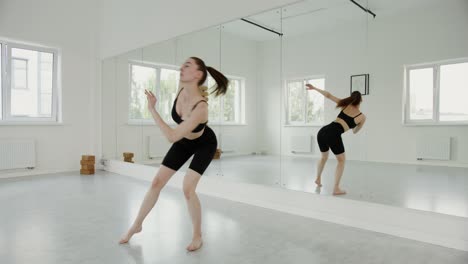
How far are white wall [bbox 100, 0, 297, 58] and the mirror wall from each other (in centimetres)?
14

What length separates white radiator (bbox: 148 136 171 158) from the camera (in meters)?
5.20

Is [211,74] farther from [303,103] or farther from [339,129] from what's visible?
[303,103]

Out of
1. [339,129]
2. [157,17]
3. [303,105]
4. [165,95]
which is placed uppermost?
[157,17]

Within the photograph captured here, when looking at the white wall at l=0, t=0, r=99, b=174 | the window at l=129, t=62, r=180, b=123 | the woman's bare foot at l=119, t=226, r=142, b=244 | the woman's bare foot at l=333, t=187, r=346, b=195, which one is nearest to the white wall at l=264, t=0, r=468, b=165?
the woman's bare foot at l=333, t=187, r=346, b=195

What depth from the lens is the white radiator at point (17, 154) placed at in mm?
4934

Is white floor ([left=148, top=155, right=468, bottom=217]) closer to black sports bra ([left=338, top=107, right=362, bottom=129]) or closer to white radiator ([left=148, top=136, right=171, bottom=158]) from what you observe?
black sports bra ([left=338, top=107, right=362, bottom=129])

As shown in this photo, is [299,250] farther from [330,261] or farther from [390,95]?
[390,95]

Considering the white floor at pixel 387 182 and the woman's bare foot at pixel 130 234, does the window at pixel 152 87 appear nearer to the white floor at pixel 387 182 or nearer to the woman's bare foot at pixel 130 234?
the white floor at pixel 387 182

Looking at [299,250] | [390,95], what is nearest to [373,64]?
[390,95]

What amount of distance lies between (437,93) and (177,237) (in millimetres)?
2309

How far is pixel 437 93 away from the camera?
8.39 feet

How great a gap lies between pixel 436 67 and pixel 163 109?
369 cm

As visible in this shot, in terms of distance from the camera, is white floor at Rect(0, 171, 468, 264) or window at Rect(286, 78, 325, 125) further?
window at Rect(286, 78, 325, 125)

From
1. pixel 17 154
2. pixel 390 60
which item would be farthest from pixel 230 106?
pixel 17 154
